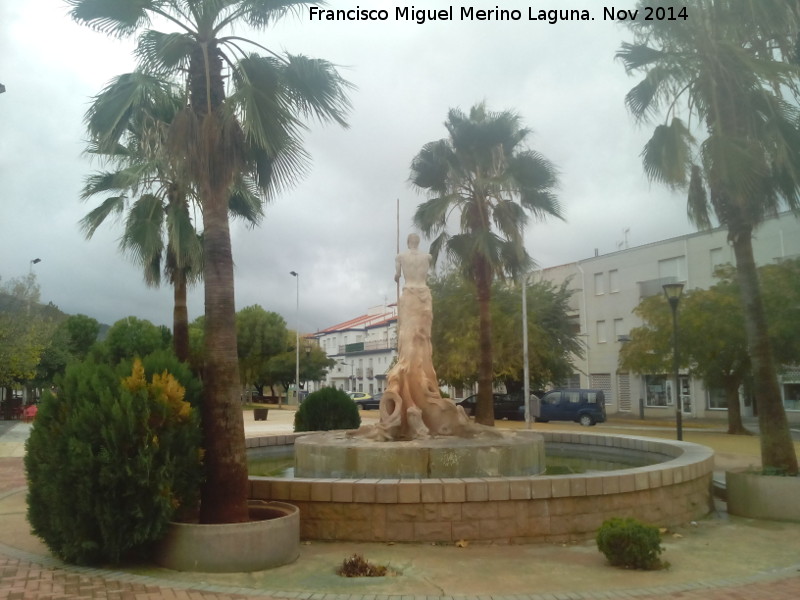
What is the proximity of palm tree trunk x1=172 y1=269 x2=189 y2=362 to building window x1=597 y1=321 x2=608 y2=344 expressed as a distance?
31675 mm

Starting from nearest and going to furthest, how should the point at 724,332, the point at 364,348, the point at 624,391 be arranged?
the point at 724,332 → the point at 624,391 → the point at 364,348

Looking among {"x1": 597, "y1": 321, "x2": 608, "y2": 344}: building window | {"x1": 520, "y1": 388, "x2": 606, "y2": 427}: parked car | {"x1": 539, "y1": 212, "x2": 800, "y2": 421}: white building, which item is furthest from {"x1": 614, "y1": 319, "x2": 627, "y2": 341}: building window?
{"x1": 520, "y1": 388, "x2": 606, "y2": 427}: parked car

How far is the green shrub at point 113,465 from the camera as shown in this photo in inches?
263

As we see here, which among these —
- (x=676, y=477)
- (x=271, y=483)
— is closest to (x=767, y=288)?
(x=676, y=477)

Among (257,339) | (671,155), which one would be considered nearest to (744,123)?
(671,155)

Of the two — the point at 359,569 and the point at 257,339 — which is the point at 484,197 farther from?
the point at 257,339

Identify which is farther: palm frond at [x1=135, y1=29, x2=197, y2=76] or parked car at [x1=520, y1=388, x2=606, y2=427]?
parked car at [x1=520, y1=388, x2=606, y2=427]

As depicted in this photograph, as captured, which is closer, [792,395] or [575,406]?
[575,406]

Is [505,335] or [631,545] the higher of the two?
[505,335]

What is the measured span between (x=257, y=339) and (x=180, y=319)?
43.7 metres

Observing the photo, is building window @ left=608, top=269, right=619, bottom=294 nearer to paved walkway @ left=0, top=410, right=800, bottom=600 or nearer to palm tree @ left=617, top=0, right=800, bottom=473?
palm tree @ left=617, top=0, right=800, bottom=473

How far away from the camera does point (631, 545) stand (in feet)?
22.2

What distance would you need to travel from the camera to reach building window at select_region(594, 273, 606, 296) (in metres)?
44.6

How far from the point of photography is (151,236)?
16.8 metres
